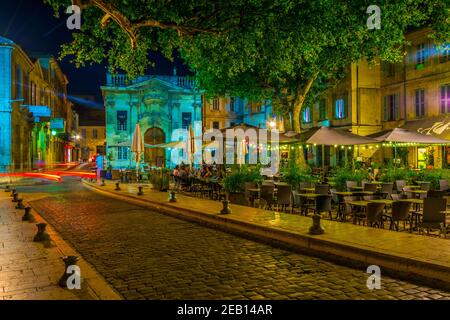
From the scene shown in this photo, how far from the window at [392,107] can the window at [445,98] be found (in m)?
3.66

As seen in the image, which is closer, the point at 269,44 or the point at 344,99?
the point at 269,44

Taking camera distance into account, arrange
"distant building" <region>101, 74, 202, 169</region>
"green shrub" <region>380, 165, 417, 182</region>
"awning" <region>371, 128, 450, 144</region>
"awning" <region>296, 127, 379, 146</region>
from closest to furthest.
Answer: "green shrub" <region>380, 165, 417, 182</region> → "awning" <region>371, 128, 450, 144</region> → "awning" <region>296, 127, 379, 146</region> → "distant building" <region>101, 74, 202, 169</region>

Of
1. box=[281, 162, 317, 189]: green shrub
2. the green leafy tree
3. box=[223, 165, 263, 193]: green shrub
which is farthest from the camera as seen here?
box=[281, 162, 317, 189]: green shrub

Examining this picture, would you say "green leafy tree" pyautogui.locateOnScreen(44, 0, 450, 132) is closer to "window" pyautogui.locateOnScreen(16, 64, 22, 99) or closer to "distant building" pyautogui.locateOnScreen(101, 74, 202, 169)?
"window" pyautogui.locateOnScreen(16, 64, 22, 99)

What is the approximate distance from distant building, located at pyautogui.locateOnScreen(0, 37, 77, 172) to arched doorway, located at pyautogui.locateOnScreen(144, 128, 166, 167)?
9.23 meters

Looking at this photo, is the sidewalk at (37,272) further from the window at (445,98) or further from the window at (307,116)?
the window at (307,116)

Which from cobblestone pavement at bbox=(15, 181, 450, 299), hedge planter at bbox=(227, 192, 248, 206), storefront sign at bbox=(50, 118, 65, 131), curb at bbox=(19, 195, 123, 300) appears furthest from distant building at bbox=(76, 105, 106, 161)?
curb at bbox=(19, 195, 123, 300)

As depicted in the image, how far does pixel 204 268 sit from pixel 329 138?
10784 millimetres

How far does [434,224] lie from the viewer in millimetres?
7766

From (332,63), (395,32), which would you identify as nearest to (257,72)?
(332,63)

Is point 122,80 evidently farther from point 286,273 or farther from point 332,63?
point 286,273

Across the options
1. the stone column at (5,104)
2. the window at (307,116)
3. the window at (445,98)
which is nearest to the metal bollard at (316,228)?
the window at (445,98)

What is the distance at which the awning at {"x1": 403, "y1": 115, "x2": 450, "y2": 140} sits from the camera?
22395 mm

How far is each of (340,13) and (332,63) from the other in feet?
18.9
